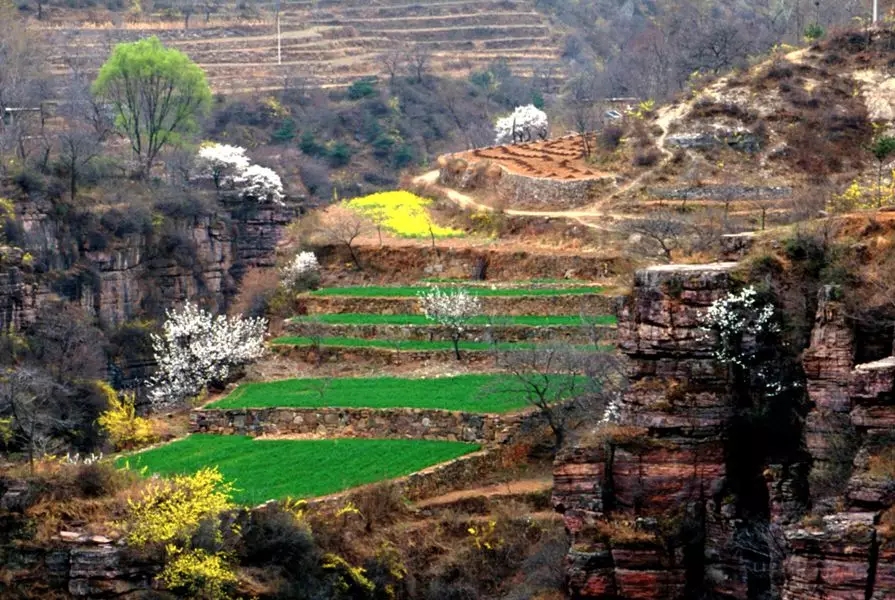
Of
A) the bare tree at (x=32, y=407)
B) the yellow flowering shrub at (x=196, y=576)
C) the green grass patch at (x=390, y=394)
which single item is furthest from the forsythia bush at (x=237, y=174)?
the yellow flowering shrub at (x=196, y=576)

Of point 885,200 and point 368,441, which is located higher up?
point 885,200

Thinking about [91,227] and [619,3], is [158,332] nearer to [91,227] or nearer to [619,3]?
[91,227]

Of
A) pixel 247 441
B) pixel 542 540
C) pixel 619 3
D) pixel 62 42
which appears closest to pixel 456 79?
pixel 62 42

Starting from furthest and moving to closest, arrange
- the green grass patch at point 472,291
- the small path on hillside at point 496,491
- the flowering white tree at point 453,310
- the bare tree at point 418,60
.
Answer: the bare tree at point 418,60
the green grass patch at point 472,291
the flowering white tree at point 453,310
the small path on hillside at point 496,491

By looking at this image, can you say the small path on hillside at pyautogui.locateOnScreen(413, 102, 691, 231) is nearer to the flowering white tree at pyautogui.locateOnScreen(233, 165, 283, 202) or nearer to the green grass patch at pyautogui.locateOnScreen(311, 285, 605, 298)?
the green grass patch at pyautogui.locateOnScreen(311, 285, 605, 298)

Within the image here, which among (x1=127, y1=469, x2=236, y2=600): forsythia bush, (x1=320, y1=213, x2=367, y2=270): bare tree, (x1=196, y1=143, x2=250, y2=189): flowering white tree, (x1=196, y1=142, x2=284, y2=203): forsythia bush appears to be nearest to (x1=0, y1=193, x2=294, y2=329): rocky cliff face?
(x1=196, y1=142, x2=284, y2=203): forsythia bush

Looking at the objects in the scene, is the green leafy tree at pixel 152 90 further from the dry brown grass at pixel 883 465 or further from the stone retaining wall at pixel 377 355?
the dry brown grass at pixel 883 465
